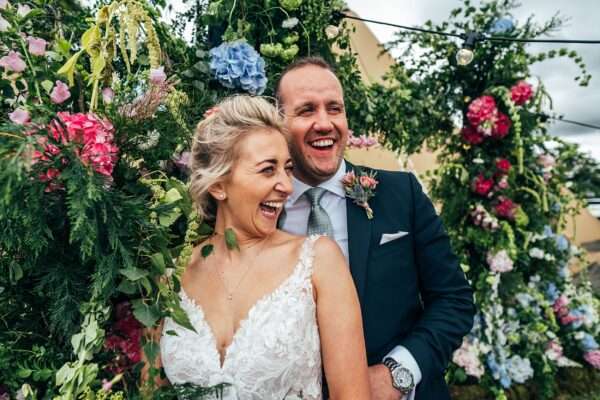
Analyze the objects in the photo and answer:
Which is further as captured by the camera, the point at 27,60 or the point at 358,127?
the point at 358,127

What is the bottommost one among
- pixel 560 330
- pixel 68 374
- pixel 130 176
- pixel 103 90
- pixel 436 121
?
pixel 560 330

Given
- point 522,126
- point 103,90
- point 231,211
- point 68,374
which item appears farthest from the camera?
point 522,126

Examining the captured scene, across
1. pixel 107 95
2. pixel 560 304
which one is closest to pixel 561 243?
pixel 560 304

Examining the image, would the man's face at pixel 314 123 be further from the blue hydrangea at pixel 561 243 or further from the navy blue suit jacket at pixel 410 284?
the blue hydrangea at pixel 561 243

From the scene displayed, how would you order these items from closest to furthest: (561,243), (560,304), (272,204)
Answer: (272,204) < (561,243) < (560,304)

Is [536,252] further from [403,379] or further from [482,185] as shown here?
[403,379]

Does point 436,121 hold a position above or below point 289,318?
above

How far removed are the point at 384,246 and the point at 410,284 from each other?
0.21 m

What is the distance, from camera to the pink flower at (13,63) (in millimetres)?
1364

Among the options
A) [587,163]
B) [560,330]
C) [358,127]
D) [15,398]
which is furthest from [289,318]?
[560,330]

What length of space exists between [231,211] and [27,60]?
2.80 feet

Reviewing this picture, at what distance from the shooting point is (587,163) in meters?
1.56

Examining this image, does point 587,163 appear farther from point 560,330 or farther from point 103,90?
point 560,330

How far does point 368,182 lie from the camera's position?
88.2 inches
